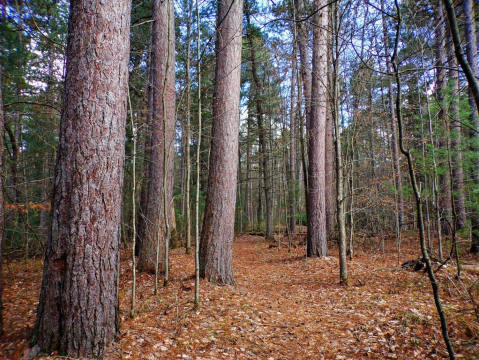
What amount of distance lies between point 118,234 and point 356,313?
3889 millimetres

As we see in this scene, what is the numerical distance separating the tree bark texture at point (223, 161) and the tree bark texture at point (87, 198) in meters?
2.53

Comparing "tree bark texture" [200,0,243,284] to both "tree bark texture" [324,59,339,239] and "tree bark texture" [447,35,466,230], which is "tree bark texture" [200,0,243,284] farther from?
"tree bark texture" [324,59,339,239]

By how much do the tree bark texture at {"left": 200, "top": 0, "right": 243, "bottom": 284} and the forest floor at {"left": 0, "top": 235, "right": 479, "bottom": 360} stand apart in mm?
489

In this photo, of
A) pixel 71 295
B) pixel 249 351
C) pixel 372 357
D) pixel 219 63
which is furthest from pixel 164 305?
pixel 219 63

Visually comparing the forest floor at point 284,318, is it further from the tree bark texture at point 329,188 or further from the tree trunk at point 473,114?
the tree bark texture at point 329,188

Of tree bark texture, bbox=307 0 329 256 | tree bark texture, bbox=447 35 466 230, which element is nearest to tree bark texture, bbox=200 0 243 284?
tree bark texture, bbox=307 0 329 256

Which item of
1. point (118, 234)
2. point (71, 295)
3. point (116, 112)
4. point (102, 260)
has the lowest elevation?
point (71, 295)

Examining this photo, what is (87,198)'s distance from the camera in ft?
8.66

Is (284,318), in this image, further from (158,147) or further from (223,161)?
(158,147)

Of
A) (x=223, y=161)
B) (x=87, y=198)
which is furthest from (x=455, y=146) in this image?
(x=87, y=198)

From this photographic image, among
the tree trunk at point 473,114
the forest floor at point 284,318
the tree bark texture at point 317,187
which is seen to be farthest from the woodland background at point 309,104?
the forest floor at point 284,318

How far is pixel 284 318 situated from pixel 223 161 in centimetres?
308

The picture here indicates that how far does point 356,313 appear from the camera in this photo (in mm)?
4289

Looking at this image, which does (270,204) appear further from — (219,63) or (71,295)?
(71,295)
